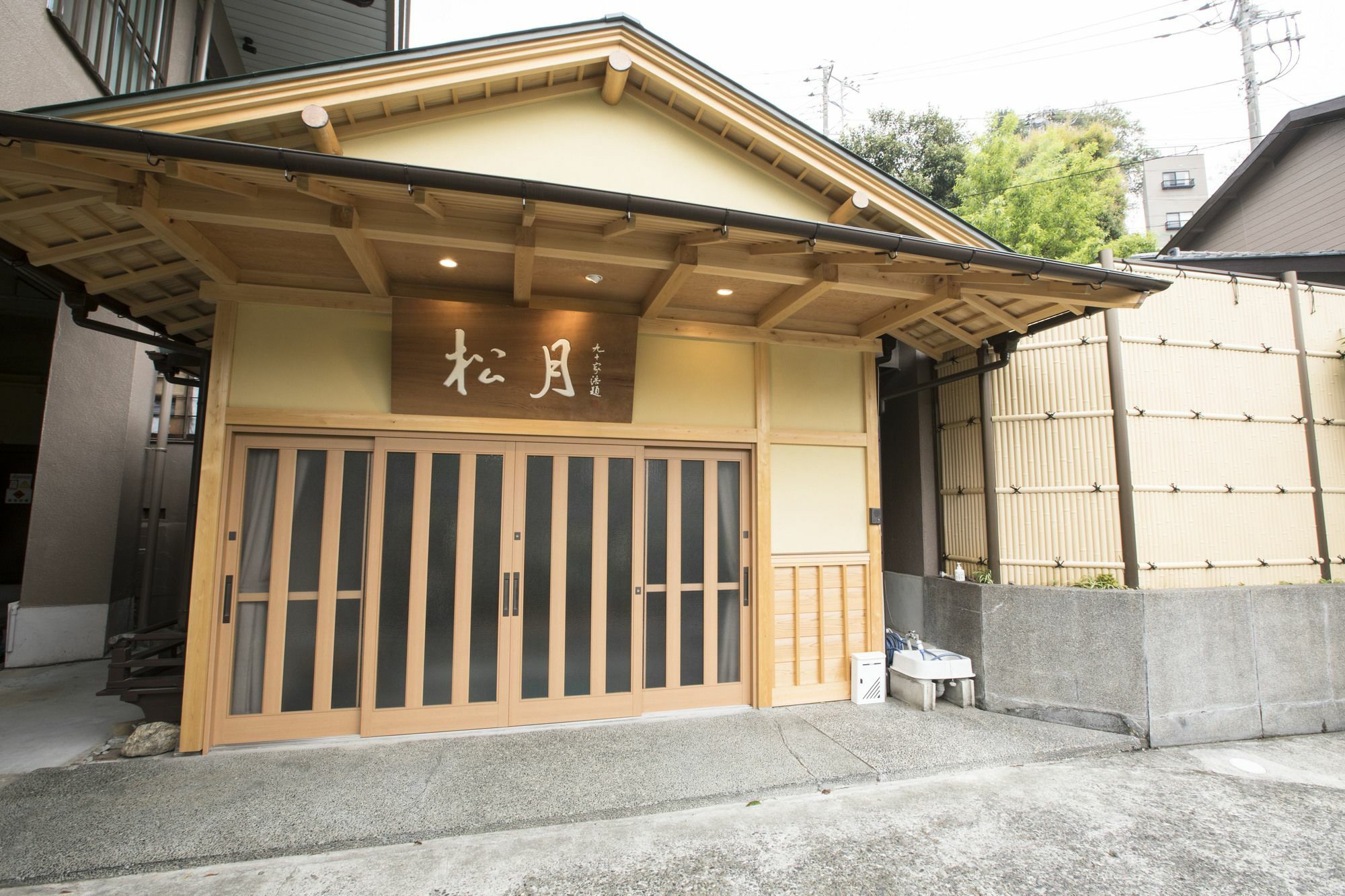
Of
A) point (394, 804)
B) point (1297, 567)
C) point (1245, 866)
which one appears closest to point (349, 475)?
point (394, 804)

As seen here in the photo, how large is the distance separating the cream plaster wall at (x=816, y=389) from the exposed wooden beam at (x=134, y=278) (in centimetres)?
473

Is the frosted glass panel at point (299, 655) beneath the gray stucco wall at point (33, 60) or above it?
beneath

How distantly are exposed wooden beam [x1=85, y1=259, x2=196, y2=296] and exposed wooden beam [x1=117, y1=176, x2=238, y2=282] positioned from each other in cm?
22

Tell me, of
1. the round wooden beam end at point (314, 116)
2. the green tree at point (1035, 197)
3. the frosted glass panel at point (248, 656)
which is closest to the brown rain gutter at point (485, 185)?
the round wooden beam end at point (314, 116)

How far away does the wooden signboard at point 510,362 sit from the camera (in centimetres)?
461

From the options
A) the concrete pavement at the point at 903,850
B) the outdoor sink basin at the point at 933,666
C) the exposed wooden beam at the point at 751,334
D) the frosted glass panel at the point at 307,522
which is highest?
the exposed wooden beam at the point at 751,334

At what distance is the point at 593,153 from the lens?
4.55 metres

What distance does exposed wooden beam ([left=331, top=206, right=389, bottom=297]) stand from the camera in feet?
11.9

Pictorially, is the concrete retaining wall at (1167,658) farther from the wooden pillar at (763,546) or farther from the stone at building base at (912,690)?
the wooden pillar at (763,546)

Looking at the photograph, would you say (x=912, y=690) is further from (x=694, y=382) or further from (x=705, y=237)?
(x=705, y=237)

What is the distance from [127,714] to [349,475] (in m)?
2.90

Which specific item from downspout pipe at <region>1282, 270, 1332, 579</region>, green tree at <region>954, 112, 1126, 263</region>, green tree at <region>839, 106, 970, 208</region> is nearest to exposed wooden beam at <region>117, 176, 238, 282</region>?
downspout pipe at <region>1282, 270, 1332, 579</region>

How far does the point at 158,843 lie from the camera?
312 centimetres

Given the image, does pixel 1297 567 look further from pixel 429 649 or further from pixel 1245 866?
pixel 429 649
